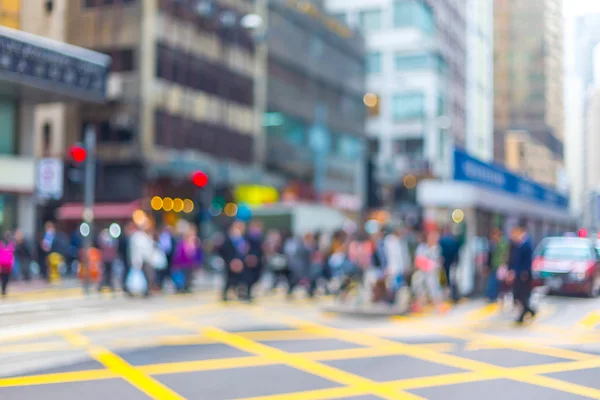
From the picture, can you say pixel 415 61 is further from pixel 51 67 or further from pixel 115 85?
pixel 51 67

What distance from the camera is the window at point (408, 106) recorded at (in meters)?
70.7

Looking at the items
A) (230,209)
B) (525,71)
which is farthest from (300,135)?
(525,71)

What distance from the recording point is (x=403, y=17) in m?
70.1

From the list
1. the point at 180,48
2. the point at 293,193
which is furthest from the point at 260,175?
the point at 180,48

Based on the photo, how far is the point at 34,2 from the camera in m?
22.4

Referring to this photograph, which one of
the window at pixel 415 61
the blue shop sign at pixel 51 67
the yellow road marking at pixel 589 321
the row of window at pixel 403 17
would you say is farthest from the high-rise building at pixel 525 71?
the yellow road marking at pixel 589 321

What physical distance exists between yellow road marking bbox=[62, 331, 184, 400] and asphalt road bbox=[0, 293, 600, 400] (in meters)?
0.02

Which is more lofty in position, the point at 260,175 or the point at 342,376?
the point at 260,175

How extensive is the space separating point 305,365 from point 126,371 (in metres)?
2.02

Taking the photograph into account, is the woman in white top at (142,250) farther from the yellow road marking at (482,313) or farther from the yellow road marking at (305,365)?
the yellow road marking at (482,313)

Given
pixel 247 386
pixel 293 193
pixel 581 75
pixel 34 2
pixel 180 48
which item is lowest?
pixel 247 386

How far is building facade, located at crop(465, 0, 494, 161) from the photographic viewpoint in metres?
87.4

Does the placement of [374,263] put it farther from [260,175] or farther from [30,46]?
[260,175]

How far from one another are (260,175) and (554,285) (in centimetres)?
2543
